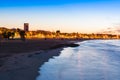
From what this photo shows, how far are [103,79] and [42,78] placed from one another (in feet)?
16.0

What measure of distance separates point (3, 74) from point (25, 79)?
210 cm

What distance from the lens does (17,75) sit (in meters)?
18.7

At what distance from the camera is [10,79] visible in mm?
16984

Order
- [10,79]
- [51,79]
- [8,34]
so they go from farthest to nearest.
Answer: [8,34] < [51,79] < [10,79]

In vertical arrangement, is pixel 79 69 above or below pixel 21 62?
below

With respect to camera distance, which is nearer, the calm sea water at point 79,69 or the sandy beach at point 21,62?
the sandy beach at point 21,62

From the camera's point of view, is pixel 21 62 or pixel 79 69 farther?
pixel 21 62

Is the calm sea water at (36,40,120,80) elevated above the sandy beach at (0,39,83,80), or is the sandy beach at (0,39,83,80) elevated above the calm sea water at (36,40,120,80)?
the sandy beach at (0,39,83,80)

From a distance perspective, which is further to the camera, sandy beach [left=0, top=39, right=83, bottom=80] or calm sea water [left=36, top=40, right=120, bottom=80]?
calm sea water [left=36, top=40, right=120, bottom=80]

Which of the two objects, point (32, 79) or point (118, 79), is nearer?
point (32, 79)

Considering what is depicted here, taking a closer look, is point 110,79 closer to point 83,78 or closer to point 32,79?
point 83,78

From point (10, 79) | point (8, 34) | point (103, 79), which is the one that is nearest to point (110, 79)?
point (103, 79)

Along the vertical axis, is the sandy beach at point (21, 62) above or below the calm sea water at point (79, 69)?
above

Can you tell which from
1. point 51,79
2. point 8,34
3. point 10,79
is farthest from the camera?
point 8,34
